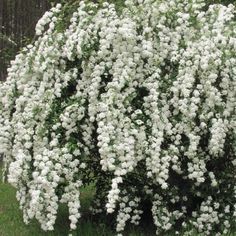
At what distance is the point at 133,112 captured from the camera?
4707mm

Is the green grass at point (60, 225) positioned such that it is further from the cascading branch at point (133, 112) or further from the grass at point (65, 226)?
the cascading branch at point (133, 112)

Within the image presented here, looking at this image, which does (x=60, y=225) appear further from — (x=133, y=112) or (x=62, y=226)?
(x=133, y=112)

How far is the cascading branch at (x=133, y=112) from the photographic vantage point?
14.8 ft

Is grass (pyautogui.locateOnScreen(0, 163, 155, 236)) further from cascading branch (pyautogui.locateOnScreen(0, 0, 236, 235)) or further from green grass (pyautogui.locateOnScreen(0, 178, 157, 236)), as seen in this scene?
cascading branch (pyautogui.locateOnScreen(0, 0, 236, 235))

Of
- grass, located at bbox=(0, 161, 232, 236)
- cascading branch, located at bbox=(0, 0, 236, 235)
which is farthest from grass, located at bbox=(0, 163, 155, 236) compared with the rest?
cascading branch, located at bbox=(0, 0, 236, 235)

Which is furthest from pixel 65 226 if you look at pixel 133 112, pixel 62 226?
pixel 133 112

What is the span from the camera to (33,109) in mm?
4738

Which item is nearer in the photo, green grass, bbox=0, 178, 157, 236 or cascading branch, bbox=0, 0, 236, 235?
cascading branch, bbox=0, 0, 236, 235

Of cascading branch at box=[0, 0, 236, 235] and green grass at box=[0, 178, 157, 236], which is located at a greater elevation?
cascading branch at box=[0, 0, 236, 235]

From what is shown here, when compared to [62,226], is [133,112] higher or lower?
higher

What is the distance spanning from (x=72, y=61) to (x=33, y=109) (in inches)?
24.2

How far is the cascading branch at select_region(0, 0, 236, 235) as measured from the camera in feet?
14.8

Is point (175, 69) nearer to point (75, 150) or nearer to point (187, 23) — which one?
point (187, 23)

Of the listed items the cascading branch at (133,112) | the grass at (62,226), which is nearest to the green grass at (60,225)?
the grass at (62,226)
